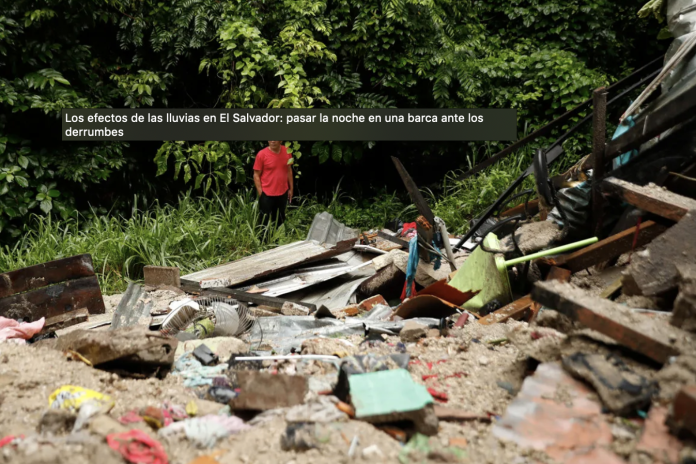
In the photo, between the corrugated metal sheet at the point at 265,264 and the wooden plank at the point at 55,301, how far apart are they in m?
0.88

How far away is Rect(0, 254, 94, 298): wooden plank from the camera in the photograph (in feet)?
14.5

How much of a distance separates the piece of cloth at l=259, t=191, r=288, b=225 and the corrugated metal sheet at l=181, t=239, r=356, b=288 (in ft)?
3.72

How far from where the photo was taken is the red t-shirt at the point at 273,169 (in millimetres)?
7145

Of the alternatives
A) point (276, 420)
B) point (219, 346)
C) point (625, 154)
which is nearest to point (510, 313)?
point (625, 154)

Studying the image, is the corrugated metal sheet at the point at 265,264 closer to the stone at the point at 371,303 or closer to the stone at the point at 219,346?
the stone at the point at 371,303

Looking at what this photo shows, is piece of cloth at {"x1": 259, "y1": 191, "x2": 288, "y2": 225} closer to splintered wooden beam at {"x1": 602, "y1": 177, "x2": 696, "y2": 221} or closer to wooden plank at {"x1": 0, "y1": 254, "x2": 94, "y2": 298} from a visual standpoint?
wooden plank at {"x1": 0, "y1": 254, "x2": 94, "y2": 298}

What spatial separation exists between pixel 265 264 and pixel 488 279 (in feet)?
8.24

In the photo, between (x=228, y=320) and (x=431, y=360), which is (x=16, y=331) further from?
(x=431, y=360)

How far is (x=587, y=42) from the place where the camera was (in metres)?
8.27

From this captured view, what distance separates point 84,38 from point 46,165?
2026mm

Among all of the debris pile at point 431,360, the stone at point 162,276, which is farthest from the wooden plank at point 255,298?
the stone at point 162,276

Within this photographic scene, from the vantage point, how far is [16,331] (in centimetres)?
359

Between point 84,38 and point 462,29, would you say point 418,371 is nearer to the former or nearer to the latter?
point 462,29

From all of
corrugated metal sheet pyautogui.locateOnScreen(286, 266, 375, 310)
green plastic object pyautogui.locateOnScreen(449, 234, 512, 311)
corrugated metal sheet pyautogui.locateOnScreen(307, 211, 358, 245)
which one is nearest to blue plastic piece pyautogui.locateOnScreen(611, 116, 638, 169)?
green plastic object pyautogui.locateOnScreen(449, 234, 512, 311)
